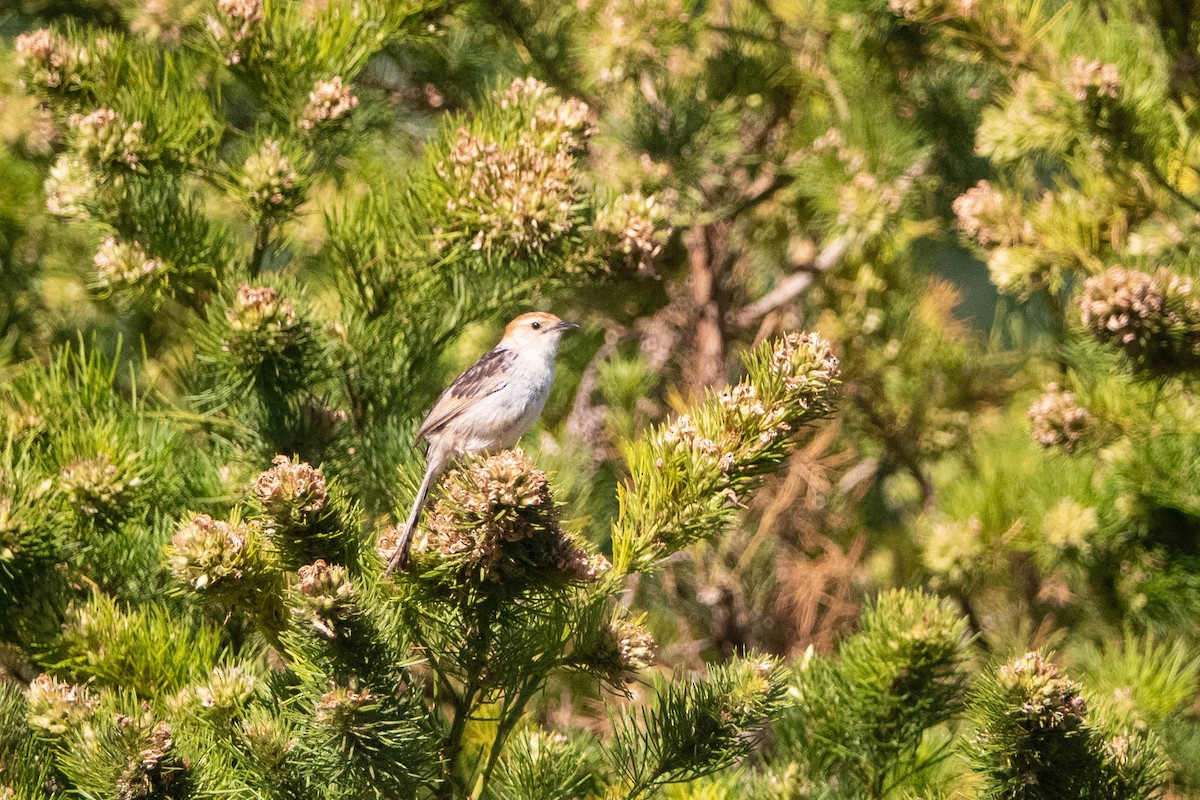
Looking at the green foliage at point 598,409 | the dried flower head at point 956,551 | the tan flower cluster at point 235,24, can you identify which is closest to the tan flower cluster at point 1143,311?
the green foliage at point 598,409

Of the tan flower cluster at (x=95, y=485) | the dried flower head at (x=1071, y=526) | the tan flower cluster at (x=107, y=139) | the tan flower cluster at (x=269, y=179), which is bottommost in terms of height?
the dried flower head at (x=1071, y=526)

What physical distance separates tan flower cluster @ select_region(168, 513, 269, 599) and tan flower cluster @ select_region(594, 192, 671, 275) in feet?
3.22

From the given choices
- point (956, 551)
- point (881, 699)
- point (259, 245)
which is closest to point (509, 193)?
point (259, 245)

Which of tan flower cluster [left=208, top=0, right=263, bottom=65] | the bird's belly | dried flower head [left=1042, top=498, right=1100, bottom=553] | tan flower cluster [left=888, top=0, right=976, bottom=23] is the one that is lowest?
dried flower head [left=1042, top=498, right=1100, bottom=553]

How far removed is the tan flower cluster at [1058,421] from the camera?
2691 millimetres

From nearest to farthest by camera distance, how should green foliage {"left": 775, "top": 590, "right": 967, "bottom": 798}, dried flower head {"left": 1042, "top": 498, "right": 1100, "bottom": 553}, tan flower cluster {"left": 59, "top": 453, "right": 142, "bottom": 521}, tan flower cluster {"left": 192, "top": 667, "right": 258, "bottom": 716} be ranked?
1. tan flower cluster {"left": 192, "top": 667, "right": 258, "bottom": 716}
2. green foliage {"left": 775, "top": 590, "right": 967, "bottom": 798}
3. tan flower cluster {"left": 59, "top": 453, "right": 142, "bottom": 521}
4. dried flower head {"left": 1042, "top": 498, "right": 1100, "bottom": 553}

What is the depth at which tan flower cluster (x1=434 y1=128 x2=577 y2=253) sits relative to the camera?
2264mm

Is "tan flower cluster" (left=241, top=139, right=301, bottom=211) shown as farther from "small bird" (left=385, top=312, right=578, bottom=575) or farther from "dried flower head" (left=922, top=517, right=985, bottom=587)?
"dried flower head" (left=922, top=517, right=985, bottom=587)

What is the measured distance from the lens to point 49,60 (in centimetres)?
234

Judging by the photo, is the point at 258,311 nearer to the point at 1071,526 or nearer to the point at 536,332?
the point at 536,332

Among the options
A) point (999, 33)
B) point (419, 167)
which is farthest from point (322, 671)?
point (999, 33)

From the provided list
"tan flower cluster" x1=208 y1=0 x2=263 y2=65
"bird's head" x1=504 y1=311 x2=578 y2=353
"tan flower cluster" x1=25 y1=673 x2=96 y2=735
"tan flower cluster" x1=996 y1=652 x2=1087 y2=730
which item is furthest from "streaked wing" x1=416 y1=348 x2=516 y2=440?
"tan flower cluster" x1=996 y1=652 x2=1087 y2=730

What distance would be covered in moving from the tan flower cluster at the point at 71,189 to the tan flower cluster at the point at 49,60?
0.16 m

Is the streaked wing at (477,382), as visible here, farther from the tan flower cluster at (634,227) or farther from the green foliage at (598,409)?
the tan flower cluster at (634,227)
